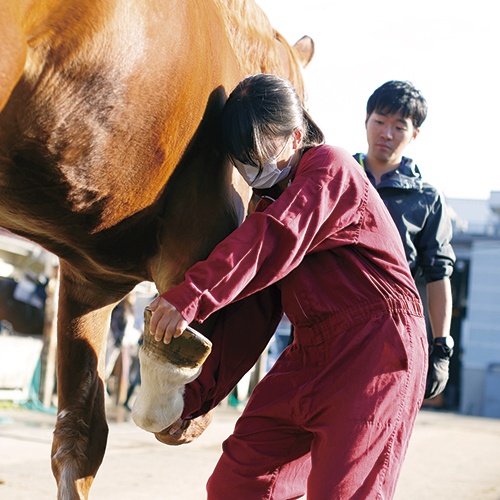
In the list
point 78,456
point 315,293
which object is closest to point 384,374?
point 315,293

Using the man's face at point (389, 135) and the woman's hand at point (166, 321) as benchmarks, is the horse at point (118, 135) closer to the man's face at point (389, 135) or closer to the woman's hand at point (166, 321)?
the woman's hand at point (166, 321)

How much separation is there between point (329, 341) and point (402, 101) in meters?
1.26

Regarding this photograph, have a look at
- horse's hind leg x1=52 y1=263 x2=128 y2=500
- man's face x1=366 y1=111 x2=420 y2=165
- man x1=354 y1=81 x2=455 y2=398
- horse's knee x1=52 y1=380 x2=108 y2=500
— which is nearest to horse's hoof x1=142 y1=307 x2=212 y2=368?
horse's hind leg x1=52 y1=263 x2=128 y2=500

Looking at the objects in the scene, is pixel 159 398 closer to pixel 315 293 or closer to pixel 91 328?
pixel 315 293

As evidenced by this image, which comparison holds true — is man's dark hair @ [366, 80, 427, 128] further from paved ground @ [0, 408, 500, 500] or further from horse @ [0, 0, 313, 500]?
paved ground @ [0, 408, 500, 500]

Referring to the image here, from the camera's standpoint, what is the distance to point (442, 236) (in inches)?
92.5

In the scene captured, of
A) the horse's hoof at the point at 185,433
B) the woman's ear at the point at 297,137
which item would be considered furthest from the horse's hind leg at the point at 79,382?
the woman's ear at the point at 297,137

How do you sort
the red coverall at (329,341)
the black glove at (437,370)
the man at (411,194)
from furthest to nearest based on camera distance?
the man at (411,194) < the black glove at (437,370) < the red coverall at (329,341)

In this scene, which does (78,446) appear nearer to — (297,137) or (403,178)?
(297,137)

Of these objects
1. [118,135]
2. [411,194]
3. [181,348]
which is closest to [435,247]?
[411,194]

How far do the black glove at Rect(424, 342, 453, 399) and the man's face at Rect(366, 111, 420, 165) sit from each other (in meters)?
0.75

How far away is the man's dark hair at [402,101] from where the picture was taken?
2.34 metres

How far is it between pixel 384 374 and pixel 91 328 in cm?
92

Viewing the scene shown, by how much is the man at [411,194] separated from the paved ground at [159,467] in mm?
1809
